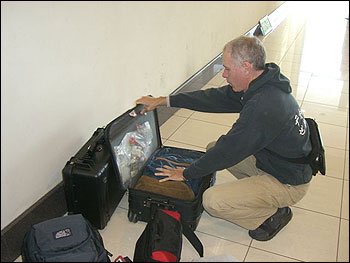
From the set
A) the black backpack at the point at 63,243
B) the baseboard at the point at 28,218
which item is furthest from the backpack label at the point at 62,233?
the baseboard at the point at 28,218

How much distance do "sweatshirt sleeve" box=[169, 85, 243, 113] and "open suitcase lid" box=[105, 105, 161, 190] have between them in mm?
206

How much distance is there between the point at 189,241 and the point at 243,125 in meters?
0.62

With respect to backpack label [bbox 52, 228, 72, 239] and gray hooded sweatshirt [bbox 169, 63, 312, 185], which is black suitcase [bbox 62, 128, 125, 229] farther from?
gray hooded sweatshirt [bbox 169, 63, 312, 185]

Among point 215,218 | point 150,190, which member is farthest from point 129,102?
point 215,218

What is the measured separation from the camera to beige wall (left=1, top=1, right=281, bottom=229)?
159cm

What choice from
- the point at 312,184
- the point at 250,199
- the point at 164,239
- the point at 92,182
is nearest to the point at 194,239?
the point at 164,239

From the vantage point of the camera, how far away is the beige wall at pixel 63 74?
1.59m

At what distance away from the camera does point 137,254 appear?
67.4 inches

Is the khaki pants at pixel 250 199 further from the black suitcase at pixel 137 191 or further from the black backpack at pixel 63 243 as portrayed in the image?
the black backpack at pixel 63 243

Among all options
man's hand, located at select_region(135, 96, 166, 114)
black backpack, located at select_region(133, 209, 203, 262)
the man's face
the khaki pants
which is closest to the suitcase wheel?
black backpack, located at select_region(133, 209, 203, 262)

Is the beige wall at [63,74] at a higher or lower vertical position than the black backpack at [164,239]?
higher

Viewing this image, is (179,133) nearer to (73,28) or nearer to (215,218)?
(215,218)

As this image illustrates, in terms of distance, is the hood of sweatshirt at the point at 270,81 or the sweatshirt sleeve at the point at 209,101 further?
the sweatshirt sleeve at the point at 209,101

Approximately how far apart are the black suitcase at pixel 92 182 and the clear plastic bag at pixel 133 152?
54 millimetres
